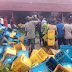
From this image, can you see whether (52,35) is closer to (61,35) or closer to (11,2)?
(61,35)

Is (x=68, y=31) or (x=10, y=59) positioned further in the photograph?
(x=68, y=31)

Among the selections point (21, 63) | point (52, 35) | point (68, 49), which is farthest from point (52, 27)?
point (21, 63)

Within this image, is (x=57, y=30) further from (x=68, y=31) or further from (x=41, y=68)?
(x=41, y=68)

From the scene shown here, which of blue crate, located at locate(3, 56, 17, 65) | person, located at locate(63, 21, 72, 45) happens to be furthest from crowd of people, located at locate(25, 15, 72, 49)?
blue crate, located at locate(3, 56, 17, 65)

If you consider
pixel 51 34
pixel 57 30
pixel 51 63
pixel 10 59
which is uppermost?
pixel 57 30

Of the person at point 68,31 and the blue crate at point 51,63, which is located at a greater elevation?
the person at point 68,31

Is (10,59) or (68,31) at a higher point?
(68,31)

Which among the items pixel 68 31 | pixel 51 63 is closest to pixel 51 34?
pixel 68 31

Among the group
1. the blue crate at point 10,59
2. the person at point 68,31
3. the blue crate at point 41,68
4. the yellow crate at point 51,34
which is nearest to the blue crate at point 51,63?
the blue crate at point 41,68

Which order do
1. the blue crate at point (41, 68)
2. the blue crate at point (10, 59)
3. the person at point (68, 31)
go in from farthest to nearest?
the person at point (68, 31), the blue crate at point (10, 59), the blue crate at point (41, 68)

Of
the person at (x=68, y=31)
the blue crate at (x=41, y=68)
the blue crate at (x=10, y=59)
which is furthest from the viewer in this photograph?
the person at (x=68, y=31)

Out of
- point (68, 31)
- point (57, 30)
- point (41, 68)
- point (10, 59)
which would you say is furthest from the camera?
point (57, 30)

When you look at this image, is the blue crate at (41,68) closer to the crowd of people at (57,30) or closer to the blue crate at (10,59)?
the blue crate at (10,59)

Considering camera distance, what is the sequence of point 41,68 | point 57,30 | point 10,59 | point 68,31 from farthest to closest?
1. point 57,30
2. point 68,31
3. point 10,59
4. point 41,68
